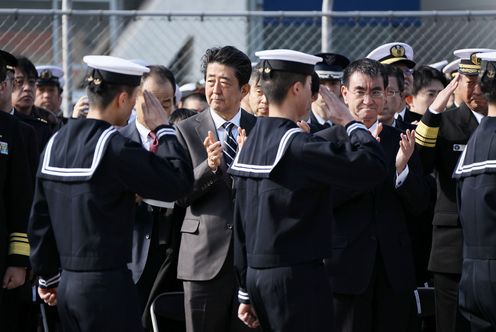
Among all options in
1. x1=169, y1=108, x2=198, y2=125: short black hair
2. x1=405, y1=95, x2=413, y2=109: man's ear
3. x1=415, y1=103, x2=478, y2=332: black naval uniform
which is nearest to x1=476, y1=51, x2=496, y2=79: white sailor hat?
x1=415, y1=103, x2=478, y2=332: black naval uniform

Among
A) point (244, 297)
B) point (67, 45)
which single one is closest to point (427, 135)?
point (244, 297)

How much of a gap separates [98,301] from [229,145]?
1735 millimetres

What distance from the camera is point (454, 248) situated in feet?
22.9

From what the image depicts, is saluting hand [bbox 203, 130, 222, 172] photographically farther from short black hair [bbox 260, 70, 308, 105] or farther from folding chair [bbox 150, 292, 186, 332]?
folding chair [bbox 150, 292, 186, 332]

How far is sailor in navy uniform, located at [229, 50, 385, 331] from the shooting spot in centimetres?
533

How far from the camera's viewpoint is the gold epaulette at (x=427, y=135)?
6.93 m

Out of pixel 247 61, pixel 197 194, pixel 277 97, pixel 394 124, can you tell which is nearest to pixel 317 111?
pixel 394 124

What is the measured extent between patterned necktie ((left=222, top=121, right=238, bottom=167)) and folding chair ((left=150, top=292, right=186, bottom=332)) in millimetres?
962

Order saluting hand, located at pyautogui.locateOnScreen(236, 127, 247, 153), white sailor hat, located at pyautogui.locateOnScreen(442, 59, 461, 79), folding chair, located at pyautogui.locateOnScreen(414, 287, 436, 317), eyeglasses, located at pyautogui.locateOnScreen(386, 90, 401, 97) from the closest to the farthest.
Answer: saluting hand, located at pyautogui.locateOnScreen(236, 127, 247, 153) → eyeglasses, located at pyautogui.locateOnScreen(386, 90, 401, 97) → folding chair, located at pyautogui.locateOnScreen(414, 287, 436, 317) → white sailor hat, located at pyautogui.locateOnScreen(442, 59, 461, 79)

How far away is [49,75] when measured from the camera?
9172 millimetres

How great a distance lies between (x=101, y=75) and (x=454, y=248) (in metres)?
2.74

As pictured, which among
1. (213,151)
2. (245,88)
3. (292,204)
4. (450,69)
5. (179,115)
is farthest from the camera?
(450,69)

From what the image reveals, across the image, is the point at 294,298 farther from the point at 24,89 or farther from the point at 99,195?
the point at 24,89

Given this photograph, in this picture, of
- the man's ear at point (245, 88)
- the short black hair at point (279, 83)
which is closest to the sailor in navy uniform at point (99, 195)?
the short black hair at point (279, 83)
